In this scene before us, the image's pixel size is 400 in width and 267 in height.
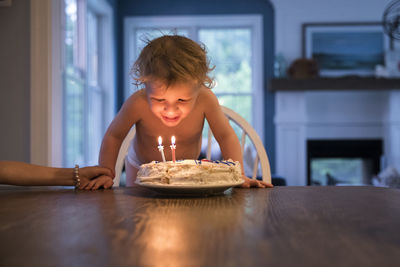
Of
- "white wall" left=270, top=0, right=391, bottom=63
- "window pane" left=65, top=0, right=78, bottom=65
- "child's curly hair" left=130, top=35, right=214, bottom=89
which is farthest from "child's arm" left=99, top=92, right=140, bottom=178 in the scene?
"white wall" left=270, top=0, right=391, bottom=63

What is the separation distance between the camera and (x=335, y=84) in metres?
4.79

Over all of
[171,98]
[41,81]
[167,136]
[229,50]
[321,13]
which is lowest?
[167,136]

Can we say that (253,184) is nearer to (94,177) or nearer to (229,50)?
(94,177)

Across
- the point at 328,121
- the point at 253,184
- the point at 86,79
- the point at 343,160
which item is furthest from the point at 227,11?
the point at 253,184

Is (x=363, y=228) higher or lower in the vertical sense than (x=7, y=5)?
lower

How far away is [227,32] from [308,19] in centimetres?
113

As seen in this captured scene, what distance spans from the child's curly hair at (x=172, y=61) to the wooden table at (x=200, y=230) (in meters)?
0.43

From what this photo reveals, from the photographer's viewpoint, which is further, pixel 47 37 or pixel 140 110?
pixel 47 37

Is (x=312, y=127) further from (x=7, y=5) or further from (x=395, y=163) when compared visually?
(x=7, y=5)

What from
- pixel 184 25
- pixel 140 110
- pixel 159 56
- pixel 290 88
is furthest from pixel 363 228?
pixel 184 25

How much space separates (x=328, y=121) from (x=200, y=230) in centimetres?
495

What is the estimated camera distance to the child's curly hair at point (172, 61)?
Result: 1089mm

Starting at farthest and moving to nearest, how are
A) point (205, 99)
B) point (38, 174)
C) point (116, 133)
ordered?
point (205, 99)
point (116, 133)
point (38, 174)

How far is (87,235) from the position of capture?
47 cm
